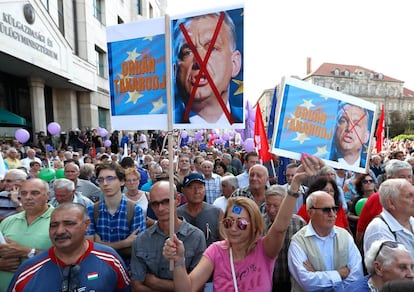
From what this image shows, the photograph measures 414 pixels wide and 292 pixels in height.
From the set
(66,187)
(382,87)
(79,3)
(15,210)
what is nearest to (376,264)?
(66,187)

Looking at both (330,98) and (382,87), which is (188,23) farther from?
(382,87)

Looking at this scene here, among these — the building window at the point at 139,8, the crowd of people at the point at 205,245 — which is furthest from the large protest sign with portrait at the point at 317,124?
the building window at the point at 139,8

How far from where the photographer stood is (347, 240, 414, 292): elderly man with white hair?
5.97 feet

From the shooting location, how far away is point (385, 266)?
6.09ft

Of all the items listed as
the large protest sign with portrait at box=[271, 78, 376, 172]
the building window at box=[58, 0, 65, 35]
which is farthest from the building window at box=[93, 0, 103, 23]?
the large protest sign with portrait at box=[271, 78, 376, 172]

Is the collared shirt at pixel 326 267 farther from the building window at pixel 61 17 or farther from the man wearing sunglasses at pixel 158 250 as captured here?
the building window at pixel 61 17

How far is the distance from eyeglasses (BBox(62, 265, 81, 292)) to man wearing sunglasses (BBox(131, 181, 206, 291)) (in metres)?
0.44

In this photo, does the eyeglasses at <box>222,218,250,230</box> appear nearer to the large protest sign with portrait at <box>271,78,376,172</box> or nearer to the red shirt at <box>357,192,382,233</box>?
the large protest sign with portrait at <box>271,78,376,172</box>

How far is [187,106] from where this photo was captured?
2127 mm

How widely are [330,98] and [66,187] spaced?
2.94 m

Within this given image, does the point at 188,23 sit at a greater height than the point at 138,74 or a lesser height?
greater

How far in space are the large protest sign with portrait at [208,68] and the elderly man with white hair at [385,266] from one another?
1.20m

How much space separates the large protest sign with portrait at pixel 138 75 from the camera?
210cm

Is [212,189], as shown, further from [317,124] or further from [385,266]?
[385,266]
